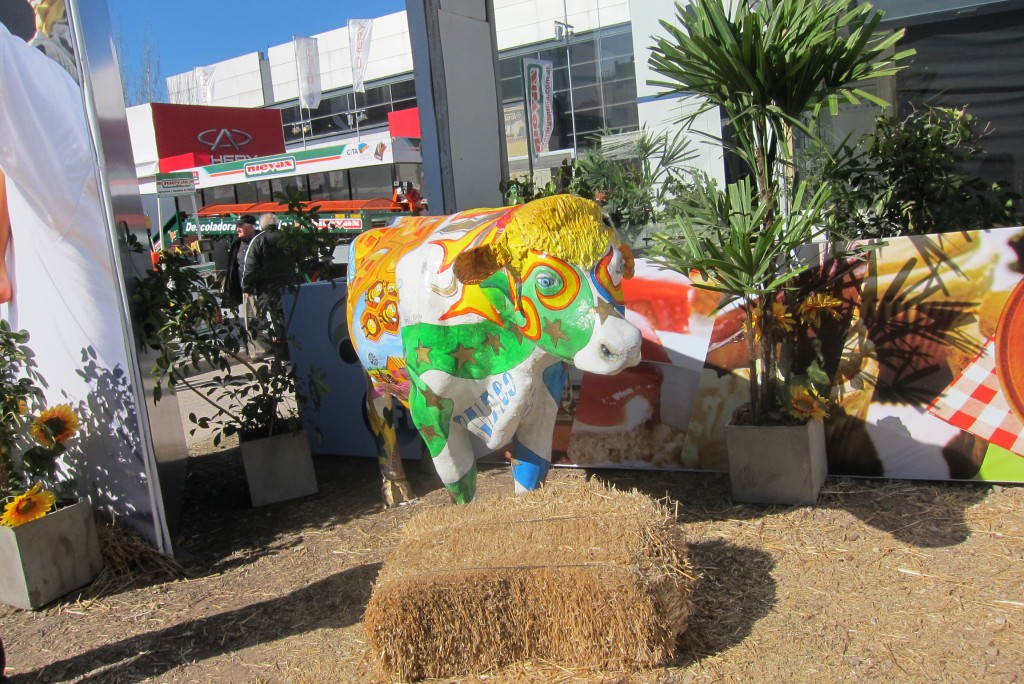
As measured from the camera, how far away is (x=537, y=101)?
8328 millimetres

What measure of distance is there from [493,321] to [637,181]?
11.7 ft

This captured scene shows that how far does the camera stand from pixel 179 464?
4730 millimetres

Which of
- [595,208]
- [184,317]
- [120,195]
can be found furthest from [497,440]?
[120,195]

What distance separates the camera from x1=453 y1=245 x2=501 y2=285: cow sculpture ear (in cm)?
290

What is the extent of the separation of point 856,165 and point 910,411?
1.19m

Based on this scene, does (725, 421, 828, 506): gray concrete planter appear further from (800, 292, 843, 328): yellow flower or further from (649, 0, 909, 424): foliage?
(800, 292, 843, 328): yellow flower

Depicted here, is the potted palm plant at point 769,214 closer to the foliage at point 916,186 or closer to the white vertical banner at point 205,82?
the foliage at point 916,186

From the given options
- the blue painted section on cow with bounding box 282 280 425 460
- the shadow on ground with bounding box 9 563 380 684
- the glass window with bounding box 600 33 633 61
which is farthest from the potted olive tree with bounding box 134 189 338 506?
the glass window with bounding box 600 33 633 61

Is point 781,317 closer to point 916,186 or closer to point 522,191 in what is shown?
point 916,186

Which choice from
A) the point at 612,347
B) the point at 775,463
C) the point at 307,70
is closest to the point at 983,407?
the point at 775,463

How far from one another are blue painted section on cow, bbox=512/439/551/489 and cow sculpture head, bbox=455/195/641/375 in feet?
2.03

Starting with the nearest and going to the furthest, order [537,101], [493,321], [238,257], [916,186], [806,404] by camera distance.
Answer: [493,321] → [806,404] → [916,186] → [537,101] → [238,257]

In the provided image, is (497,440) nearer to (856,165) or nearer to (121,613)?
(121,613)

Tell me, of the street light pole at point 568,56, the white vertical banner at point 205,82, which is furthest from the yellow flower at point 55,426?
the white vertical banner at point 205,82
